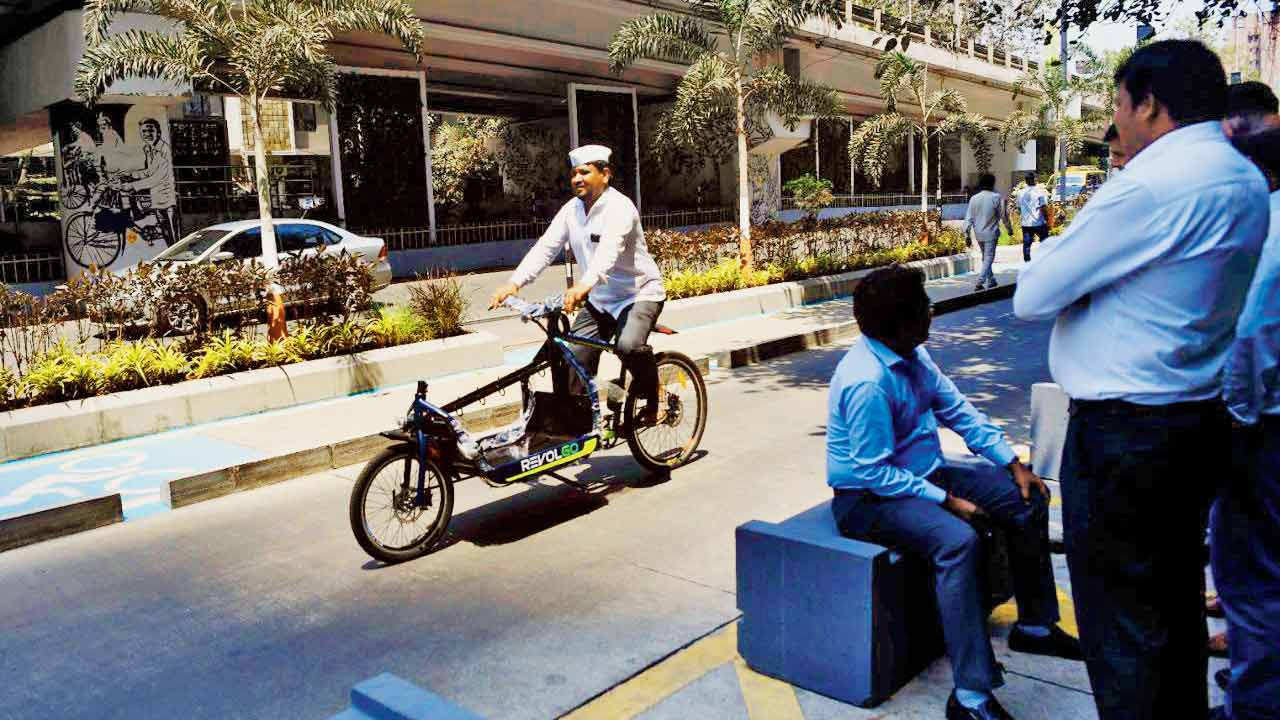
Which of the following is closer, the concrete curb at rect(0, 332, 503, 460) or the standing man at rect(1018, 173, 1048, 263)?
the concrete curb at rect(0, 332, 503, 460)

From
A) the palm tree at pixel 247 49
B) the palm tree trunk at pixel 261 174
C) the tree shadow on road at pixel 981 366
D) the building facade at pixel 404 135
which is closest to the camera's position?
the tree shadow on road at pixel 981 366

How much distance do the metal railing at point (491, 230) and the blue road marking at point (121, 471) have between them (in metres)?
15.6

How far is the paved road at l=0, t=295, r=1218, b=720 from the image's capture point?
3900mm

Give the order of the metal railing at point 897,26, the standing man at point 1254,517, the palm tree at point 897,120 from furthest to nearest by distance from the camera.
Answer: the palm tree at point 897,120 → the metal railing at point 897,26 → the standing man at point 1254,517

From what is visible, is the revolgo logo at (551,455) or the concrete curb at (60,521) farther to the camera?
the concrete curb at (60,521)

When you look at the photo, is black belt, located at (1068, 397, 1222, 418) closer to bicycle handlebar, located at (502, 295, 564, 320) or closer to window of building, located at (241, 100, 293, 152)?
bicycle handlebar, located at (502, 295, 564, 320)

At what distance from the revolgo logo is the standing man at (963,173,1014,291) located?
11660mm

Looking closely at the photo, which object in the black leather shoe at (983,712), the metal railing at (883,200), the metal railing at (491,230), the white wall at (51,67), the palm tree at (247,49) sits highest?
the white wall at (51,67)

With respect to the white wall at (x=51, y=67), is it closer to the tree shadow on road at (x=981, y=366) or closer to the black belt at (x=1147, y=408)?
the tree shadow on road at (x=981, y=366)

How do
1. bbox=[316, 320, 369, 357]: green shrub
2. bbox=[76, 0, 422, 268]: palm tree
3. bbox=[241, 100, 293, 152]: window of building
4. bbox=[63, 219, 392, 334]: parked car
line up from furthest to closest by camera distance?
bbox=[241, 100, 293, 152]: window of building → bbox=[76, 0, 422, 268]: palm tree → bbox=[63, 219, 392, 334]: parked car → bbox=[316, 320, 369, 357]: green shrub

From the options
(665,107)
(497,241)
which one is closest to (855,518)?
(497,241)

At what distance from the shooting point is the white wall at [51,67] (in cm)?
1533

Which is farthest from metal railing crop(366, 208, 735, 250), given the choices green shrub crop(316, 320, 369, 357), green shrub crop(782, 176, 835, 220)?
green shrub crop(316, 320, 369, 357)

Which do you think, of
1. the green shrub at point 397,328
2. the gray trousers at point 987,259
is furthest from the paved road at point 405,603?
the gray trousers at point 987,259
